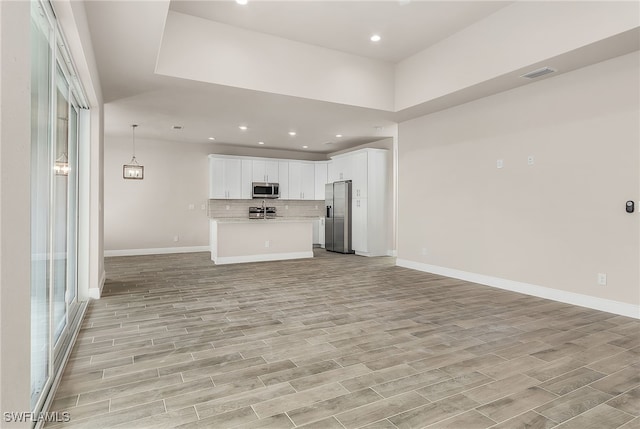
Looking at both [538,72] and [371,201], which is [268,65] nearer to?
[538,72]

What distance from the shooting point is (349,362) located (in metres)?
2.60

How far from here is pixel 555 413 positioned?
1979 mm

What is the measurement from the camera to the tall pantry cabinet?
8461mm

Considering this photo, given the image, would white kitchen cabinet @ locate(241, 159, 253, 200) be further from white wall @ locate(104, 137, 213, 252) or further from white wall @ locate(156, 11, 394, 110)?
white wall @ locate(156, 11, 394, 110)

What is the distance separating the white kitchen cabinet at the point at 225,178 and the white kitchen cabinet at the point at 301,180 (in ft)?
5.00

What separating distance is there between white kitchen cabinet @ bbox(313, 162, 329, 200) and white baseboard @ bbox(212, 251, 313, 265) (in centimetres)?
264

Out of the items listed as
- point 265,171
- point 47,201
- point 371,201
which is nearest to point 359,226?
point 371,201

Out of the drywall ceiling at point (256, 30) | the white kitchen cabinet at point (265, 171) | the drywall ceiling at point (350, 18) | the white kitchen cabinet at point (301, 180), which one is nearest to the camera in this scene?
the drywall ceiling at point (256, 30)

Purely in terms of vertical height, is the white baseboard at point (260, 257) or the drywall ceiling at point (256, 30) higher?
the drywall ceiling at point (256, 30)

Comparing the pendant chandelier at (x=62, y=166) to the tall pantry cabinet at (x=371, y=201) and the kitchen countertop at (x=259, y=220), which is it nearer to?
the kitchen countertop at (x=259, y=220)

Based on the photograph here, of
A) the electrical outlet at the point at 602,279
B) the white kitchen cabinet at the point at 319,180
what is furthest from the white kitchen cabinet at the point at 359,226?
the electrical outlet at the point at 602,279

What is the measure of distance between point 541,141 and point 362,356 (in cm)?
379

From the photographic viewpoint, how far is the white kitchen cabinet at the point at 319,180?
34.2ft

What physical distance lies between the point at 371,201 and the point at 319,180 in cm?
245
